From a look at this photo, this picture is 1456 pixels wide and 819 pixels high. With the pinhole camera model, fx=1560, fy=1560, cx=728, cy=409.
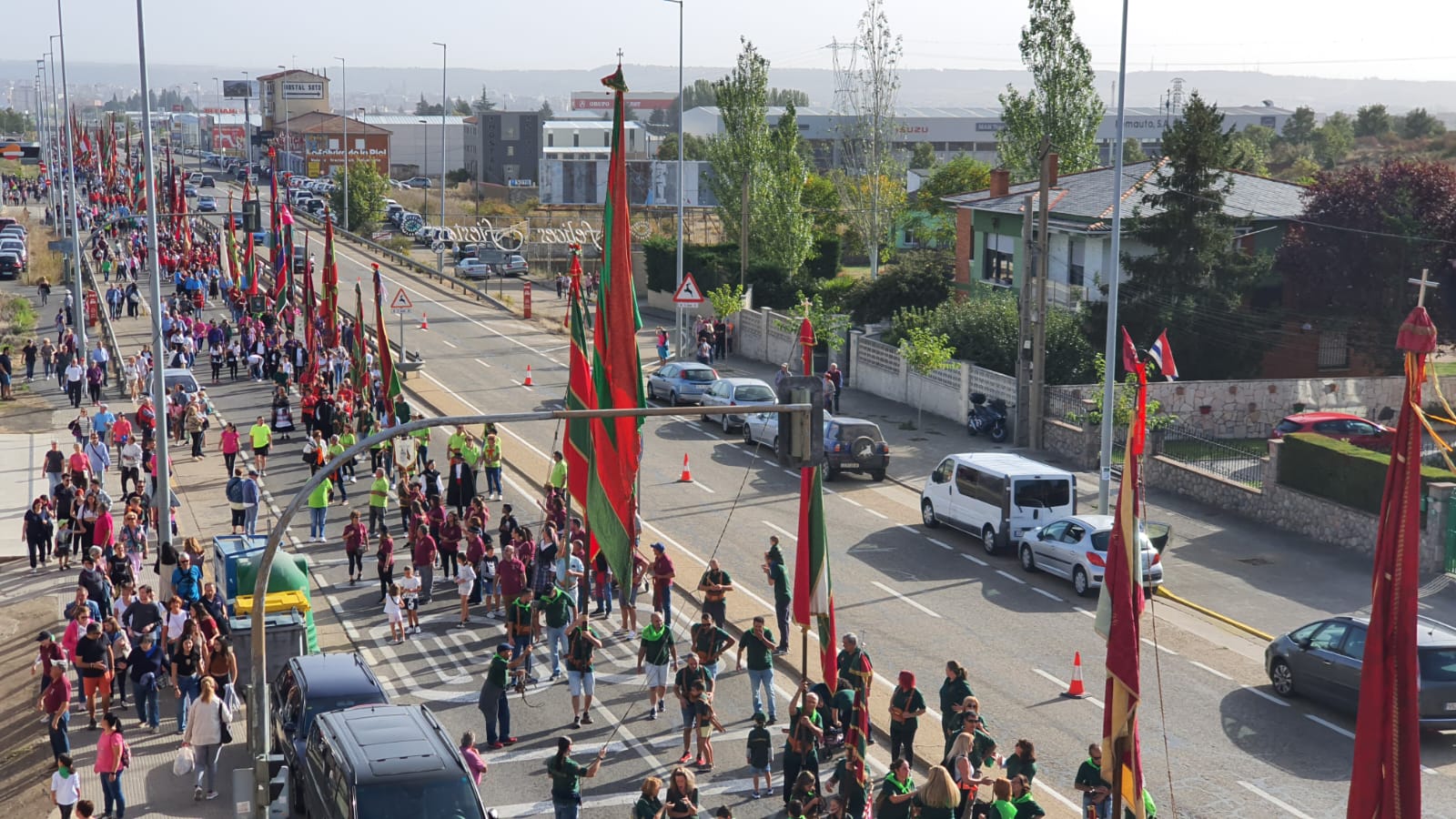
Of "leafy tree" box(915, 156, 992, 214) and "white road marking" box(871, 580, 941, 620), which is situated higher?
"leafy tree" box(915, 156, 992, 214)

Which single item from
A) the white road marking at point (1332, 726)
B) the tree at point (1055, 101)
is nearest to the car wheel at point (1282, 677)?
the white road marking at point (1332, 726)

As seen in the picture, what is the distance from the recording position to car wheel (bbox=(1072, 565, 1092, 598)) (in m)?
26.0

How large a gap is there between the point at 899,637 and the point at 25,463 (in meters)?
23.8

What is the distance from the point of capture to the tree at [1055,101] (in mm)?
61625

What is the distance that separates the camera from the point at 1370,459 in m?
29.0

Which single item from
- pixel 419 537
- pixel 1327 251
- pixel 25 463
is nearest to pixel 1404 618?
pixel 419 537

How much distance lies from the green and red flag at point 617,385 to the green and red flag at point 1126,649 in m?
6.73

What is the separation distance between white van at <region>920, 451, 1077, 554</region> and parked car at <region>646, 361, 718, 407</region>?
13383mm

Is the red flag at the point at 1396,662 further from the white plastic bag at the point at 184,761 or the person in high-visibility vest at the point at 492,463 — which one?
the person in high-visibility vest at the point at 492,463

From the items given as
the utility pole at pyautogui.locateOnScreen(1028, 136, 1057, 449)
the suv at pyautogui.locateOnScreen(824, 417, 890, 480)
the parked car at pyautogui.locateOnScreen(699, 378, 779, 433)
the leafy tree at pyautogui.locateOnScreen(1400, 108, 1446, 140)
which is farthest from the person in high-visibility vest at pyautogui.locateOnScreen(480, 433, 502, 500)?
the leafy tree at pyautogui.locateOnScreen(1400, 108, 1446, 140)

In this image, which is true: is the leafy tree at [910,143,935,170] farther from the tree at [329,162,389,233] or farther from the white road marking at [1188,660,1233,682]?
A: the white road marking at [1188,660,1233,682]

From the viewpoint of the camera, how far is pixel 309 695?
17094mm

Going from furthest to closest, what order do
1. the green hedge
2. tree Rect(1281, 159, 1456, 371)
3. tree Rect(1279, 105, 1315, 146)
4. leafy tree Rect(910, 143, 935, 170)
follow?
tree Rect(1279, 105, 1315, 146), leafy tree Rect(910, 143, 935, 170), tree Rect(1281, 159, 1456, 371), the green hedge

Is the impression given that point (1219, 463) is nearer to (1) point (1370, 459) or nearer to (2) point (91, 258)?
(1) point (1370, 459)
